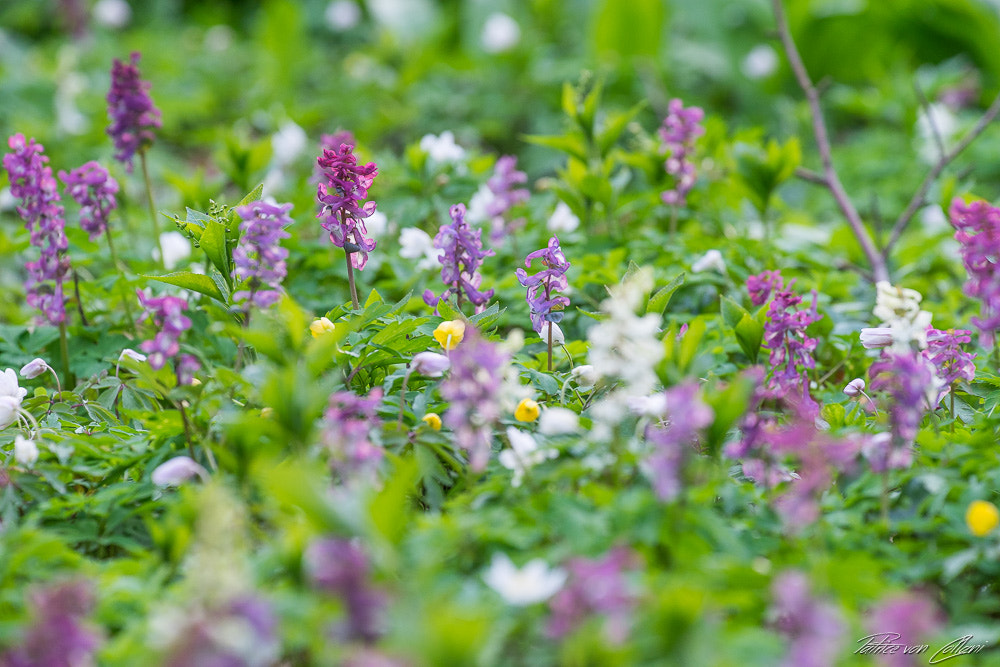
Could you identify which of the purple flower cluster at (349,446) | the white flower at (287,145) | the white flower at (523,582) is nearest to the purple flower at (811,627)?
the white flower at (523,582)

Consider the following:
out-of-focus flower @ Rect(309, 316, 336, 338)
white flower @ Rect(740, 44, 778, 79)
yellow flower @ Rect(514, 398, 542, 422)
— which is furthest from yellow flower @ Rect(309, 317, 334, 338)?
white flower @ Rect(740, 44, 778, 79)

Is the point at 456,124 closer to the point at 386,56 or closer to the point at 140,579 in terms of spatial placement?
the point at 386,56

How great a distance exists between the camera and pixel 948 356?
76.5 inches

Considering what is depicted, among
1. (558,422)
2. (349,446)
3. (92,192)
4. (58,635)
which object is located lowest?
(58,635)

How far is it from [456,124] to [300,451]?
3.93 m

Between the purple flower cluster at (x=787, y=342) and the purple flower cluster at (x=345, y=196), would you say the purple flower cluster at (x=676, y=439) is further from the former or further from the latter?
the purple flower cluster at (x=345, y=196)

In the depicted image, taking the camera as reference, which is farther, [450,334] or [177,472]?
[450,334]

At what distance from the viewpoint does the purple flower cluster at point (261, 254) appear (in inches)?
69.9

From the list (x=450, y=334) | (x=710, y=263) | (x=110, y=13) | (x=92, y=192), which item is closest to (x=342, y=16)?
(x=110, y=13)

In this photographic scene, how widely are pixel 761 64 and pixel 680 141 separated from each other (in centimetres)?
342

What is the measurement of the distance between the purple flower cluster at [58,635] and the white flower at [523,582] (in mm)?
538

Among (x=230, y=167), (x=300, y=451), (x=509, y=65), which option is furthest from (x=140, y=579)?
(x=509, y=65)

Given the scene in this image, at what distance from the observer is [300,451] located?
1.58 metres

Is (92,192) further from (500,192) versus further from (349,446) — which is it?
(349,446)
